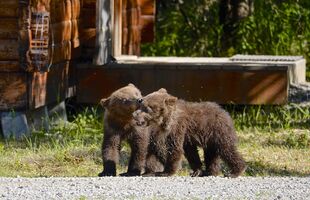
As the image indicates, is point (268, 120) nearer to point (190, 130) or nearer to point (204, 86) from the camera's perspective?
point (204, 86)

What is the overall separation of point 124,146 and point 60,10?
2.95 meters

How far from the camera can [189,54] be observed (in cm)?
2280

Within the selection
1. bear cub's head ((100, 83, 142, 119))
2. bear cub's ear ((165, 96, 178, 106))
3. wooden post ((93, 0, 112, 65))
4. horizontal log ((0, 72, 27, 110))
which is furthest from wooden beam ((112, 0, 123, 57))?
bear cub's ear ((165, 96, 178, 106))

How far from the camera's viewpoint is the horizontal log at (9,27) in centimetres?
1446

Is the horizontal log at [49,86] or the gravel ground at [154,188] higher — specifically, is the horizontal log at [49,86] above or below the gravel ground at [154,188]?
above

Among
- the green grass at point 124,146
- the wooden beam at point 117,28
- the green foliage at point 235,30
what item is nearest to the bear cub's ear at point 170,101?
the green grass at point 124,146

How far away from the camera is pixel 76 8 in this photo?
16578 mm

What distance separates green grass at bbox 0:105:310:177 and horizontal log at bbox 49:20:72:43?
47.1 inches

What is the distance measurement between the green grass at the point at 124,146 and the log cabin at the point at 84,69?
33 cm

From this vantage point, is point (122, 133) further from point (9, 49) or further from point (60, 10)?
→ point (60, 10)

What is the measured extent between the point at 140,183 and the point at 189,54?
12947 mm

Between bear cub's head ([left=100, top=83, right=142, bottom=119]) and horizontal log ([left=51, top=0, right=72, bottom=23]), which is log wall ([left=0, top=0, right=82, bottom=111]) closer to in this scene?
horizontal log ([left=51, top=0, right=72, bottom=23])

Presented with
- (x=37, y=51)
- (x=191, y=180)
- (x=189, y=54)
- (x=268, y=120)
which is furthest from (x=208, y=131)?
(x=189, y=54)

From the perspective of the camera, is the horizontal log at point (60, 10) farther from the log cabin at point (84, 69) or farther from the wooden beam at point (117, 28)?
the wooden beam at point (117, 28)
